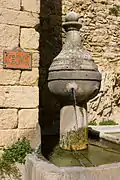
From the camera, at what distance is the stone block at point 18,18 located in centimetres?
327

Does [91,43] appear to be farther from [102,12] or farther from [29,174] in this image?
[29,174]

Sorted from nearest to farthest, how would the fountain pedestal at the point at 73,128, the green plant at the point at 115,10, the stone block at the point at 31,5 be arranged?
the stone block at the point at 31,5 → the fountain pedestal at the point at 73,128 → the green plant at the point at 115,10

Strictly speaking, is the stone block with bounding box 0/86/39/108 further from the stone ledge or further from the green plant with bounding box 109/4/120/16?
the green plant with bounding box 109/4/120/16

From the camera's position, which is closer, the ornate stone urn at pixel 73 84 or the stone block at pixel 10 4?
the stone block at pixel 10 4

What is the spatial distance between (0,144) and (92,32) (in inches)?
178

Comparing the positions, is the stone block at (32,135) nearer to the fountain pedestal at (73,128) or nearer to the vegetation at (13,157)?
the vegetation at (13,157)

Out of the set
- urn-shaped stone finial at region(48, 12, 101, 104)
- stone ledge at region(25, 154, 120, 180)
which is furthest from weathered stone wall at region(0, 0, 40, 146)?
stone ledge at region(25, 154, 120, 180)

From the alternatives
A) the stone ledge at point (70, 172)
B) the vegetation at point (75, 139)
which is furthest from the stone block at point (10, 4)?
the stone ledge at point (70, 172)

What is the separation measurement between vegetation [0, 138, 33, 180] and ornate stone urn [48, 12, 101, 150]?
2.11 ft

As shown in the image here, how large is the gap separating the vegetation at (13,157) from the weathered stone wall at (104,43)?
11.4ft

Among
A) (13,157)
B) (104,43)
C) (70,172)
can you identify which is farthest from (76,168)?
(104,43)

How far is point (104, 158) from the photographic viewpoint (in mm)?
3271

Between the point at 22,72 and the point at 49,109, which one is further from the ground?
the point at 22,72

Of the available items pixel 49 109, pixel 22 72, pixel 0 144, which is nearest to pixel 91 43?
pixel 49 109
